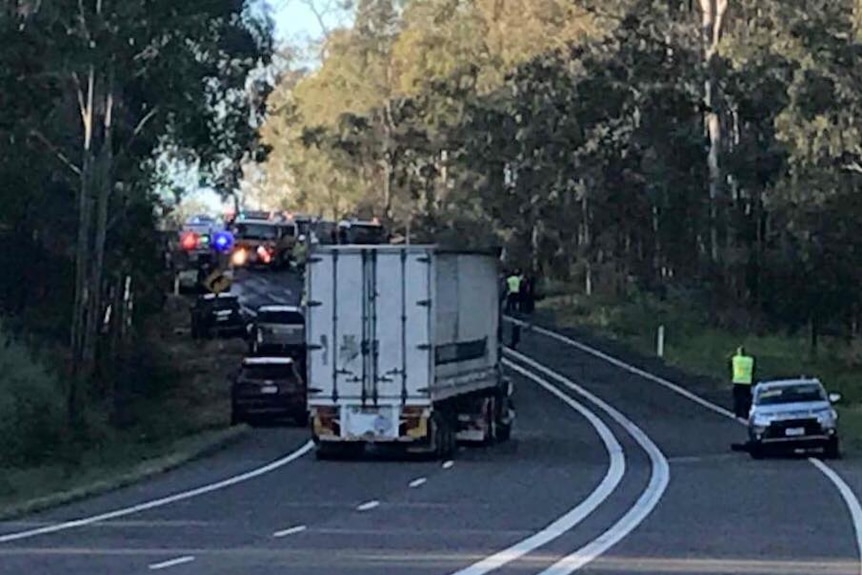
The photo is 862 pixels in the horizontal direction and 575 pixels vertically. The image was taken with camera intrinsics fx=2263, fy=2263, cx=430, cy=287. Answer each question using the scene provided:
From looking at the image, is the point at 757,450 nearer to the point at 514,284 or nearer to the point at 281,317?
the point at 281,317

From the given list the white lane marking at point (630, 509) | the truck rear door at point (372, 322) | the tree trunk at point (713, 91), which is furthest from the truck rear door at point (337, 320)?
the tree trunk at point (713, 91)

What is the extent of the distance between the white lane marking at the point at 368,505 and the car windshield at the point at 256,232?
60.8m

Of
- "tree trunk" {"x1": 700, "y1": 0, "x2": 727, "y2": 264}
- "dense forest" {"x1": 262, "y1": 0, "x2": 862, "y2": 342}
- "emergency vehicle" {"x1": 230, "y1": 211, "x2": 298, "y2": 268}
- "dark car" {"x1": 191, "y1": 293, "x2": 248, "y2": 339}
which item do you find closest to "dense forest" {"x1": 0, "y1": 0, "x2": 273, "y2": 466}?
"dark car" {"x1": 191, "y1": 293, "x2": 248, "y2": 339}

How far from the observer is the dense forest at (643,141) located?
62.2 m

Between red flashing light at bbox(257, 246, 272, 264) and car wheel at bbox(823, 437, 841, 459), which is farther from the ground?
red flashing light at bbox(257, 246, 272, 264)

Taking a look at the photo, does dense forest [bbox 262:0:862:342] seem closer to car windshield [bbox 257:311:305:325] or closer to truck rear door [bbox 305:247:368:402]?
car windshield [bbox 257:311:305:325]

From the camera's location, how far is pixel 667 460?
3853 cm

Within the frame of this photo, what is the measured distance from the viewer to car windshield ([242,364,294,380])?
155ft

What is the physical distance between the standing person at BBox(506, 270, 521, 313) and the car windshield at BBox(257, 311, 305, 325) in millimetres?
18610

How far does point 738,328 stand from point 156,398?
21.0 meters

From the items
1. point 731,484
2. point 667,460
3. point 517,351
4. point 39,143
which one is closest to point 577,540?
point 731,484

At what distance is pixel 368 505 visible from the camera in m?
28.6

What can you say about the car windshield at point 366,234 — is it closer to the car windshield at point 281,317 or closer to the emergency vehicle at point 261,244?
the emergency vehicle at point 261,244

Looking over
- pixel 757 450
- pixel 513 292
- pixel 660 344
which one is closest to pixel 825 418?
pixel 757 450
